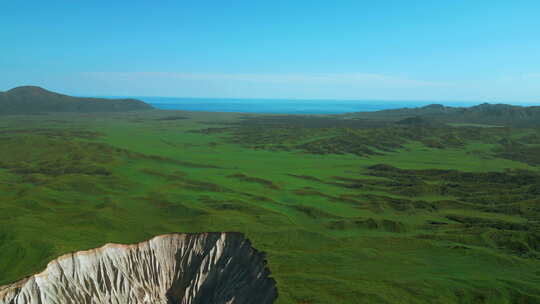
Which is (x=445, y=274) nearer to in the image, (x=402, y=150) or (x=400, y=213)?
(x=400, y=213)

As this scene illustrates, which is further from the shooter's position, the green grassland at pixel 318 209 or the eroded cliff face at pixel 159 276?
the green grassland at pixel 318 209

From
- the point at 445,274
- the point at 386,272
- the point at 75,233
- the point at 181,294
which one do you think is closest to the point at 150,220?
the point at 75,233

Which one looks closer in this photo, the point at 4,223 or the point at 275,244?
the point at 275,244

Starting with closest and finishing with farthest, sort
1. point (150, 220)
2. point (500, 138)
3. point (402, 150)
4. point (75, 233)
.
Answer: point (75, 233) < point (150, 220) < point (402, 150) < point (500, 138)

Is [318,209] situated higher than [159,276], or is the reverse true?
[318,209]
